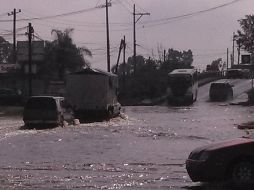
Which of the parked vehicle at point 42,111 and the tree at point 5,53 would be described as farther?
the tree at point 5,53

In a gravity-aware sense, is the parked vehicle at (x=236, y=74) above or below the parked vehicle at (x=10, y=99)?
above

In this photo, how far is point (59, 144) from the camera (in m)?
28.3

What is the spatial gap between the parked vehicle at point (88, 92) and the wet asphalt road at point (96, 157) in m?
7.43

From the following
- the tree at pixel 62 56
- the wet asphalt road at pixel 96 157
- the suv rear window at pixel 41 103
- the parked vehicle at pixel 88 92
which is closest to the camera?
the wet asphalt road at pixel 96 157

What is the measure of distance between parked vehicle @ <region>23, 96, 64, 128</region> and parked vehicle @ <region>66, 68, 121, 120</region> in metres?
8.68

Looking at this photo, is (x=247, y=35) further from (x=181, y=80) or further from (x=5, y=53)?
(x=5, y=53)

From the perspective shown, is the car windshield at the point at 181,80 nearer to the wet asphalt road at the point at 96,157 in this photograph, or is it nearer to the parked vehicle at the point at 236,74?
the parked vehicle at the point at 236,74

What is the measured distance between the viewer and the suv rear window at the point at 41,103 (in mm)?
38688

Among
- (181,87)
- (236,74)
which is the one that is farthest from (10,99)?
(236,74)

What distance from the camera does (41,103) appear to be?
3894 centimetres

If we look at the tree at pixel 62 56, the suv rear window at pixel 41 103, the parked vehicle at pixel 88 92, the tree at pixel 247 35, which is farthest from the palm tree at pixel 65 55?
the suv rear window at pixel 41 103

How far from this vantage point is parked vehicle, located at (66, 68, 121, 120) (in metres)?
47.9

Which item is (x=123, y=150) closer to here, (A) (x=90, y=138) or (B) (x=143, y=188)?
(A) (x=90, y=138)

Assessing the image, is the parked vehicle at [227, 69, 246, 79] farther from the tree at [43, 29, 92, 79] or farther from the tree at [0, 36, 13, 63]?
the tree at [0, 36, 13, 63]
